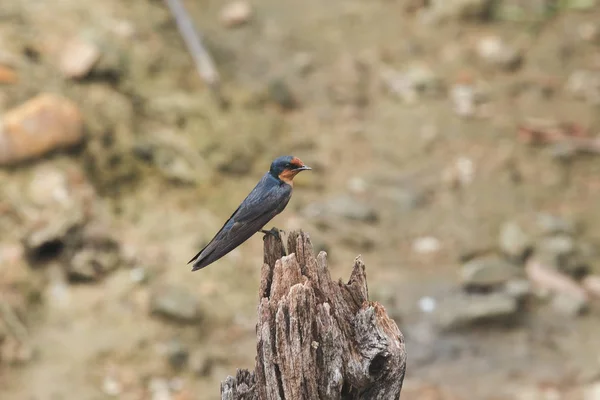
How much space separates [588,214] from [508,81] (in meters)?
2.97

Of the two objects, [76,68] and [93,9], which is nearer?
[76,68]

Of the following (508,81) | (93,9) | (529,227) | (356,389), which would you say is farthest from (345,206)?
(356,389)

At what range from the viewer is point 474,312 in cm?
870

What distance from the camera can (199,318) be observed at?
859cm

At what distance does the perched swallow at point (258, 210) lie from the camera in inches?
175

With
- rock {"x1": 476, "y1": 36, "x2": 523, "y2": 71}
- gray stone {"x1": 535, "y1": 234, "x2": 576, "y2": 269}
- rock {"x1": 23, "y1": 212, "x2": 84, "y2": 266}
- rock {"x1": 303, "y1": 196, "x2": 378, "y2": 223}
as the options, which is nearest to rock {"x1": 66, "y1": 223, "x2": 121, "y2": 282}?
rock {"x1": 23, "y1": 212, "x2": 84, "y2": 266}

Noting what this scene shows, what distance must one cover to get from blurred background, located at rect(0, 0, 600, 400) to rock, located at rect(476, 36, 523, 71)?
4cm

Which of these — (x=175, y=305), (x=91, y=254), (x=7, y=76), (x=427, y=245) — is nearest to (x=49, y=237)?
(x=91, y=254)

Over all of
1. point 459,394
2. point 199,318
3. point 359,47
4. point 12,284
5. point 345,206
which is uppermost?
point 359,47

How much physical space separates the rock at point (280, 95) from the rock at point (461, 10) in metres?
3.24

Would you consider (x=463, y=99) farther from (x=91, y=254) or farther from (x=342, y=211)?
(x=91, y=254)

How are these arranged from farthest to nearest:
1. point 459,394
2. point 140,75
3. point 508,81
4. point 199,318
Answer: point 508,81, point 140,75, point 199,318, point 459,394

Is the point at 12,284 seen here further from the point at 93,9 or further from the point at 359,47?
the point at 359,47

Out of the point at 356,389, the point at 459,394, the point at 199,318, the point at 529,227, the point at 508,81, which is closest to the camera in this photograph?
the point at 356,389
